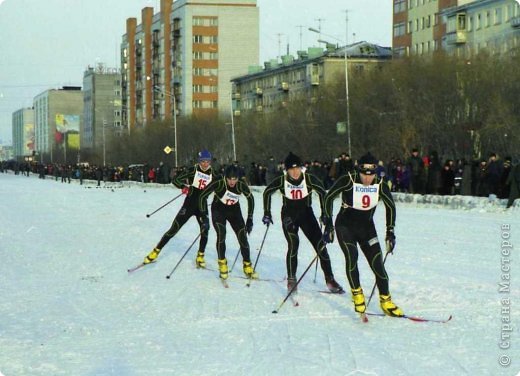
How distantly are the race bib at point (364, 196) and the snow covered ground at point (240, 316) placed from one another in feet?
3.98

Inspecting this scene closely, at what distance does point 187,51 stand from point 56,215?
104 meters

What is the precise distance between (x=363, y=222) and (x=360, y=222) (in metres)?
0.03

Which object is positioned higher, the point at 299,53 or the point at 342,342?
the point at 299,53

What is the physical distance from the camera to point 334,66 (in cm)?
9400

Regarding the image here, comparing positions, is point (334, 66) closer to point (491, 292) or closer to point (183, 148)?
point (183, 148)

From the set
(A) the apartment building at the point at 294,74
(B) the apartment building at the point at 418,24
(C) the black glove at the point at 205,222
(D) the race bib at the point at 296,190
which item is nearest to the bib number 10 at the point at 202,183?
(C) the black glove at the point at 205,222

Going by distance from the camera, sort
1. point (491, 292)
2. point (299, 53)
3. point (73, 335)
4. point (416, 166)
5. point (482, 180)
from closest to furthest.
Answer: point (73, 335) < point (491, 292) < point (482, 180) < point (416, 166) < point (299, 53)

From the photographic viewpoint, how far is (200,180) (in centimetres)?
1570

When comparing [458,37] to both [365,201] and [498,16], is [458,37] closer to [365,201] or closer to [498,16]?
[498,16]

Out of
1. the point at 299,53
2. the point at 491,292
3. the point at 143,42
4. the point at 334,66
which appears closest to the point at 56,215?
the point at 491,292

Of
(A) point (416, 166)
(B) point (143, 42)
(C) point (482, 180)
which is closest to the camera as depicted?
(C) point (482, 180)

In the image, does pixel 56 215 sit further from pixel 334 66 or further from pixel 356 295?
pixel 334 66

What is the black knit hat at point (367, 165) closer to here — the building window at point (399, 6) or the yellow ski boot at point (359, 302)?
the yellow ski boot at point (359, 302)

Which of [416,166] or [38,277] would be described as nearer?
[38,277]
